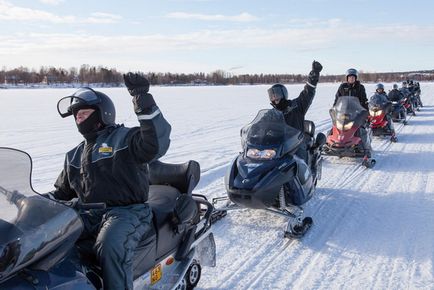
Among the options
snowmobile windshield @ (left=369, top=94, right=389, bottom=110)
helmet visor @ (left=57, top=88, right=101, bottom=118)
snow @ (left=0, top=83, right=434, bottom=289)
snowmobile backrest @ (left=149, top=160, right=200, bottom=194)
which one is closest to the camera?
helmet visor @ (left=57, top=88, right=101, bottom=118)

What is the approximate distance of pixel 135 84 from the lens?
2.85 m

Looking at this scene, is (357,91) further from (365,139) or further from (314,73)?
(314,73)

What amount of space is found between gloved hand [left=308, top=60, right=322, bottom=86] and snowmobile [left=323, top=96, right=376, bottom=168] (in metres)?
2.38

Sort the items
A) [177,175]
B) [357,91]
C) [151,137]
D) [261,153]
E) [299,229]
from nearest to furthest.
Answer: [151,137], [177,175], [299,229], [261,153], [357,91]

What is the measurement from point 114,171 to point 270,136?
2.56 metres

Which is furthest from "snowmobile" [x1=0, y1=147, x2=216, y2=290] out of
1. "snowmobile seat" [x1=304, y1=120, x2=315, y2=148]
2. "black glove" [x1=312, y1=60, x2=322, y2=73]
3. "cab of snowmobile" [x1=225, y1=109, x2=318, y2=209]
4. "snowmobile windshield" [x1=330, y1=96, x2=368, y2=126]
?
"snowmobile windshield" [x1=330, y1=96, x2=368, y2=126]

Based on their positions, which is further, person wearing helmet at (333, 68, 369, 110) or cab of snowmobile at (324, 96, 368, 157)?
person wearing helmet at (333, 68, 369, 110)

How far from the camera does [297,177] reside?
16.8 feet

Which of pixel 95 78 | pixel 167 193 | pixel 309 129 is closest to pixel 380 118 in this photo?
pixel 309 129

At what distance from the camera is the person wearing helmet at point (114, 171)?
2.73 m

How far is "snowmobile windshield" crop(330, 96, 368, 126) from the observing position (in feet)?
28.9

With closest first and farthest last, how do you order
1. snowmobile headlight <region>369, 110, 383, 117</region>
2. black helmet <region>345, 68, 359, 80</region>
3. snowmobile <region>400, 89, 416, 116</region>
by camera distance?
black helmet <region>345, 68, 359, 80</region>
snowmobile headlight <region>369, 110, 383, 117</region>
snowmobile <region>400, 89, 416, 116</region>

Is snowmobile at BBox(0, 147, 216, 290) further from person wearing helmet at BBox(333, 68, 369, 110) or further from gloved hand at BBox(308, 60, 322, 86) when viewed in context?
person wearing helmet at BBox(333, 68, 369, 110)

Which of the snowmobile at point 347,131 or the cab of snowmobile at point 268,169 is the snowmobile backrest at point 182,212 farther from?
the snowmobile at point 347,131
